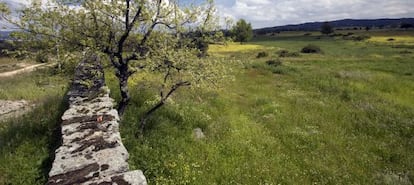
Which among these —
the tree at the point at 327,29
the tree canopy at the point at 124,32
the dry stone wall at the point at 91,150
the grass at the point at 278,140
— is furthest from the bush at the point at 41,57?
the tree at the point at 327,29

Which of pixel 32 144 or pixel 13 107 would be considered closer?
pixel 32 144

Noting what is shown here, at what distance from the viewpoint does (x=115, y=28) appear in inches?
375

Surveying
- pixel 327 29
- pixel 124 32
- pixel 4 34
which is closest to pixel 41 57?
pixel 4 34

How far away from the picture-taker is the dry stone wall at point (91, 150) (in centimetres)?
540

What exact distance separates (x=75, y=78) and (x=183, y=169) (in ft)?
18.1

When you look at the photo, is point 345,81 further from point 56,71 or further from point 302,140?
point 56,71

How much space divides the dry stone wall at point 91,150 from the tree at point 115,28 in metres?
0.90

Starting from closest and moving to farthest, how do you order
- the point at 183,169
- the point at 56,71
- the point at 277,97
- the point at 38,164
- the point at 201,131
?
1. the point at 38,164
2. the point at 183,169
3. the point at 56,71
4. the point at 201,131
5. the point at 277,97

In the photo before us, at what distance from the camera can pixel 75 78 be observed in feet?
37.2

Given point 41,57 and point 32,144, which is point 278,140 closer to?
point 32,144

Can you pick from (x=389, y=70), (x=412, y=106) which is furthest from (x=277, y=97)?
(x=389, y=70)

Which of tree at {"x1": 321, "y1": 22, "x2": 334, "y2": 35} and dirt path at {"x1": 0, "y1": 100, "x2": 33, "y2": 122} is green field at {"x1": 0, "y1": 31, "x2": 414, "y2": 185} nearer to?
dirt path at {"x1": 0, "y1": 100, "x2": 33, "y2": 122}

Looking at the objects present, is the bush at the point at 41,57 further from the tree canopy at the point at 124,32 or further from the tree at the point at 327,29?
the tree at the point at 327,29

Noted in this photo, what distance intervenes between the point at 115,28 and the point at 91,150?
14.6ft
